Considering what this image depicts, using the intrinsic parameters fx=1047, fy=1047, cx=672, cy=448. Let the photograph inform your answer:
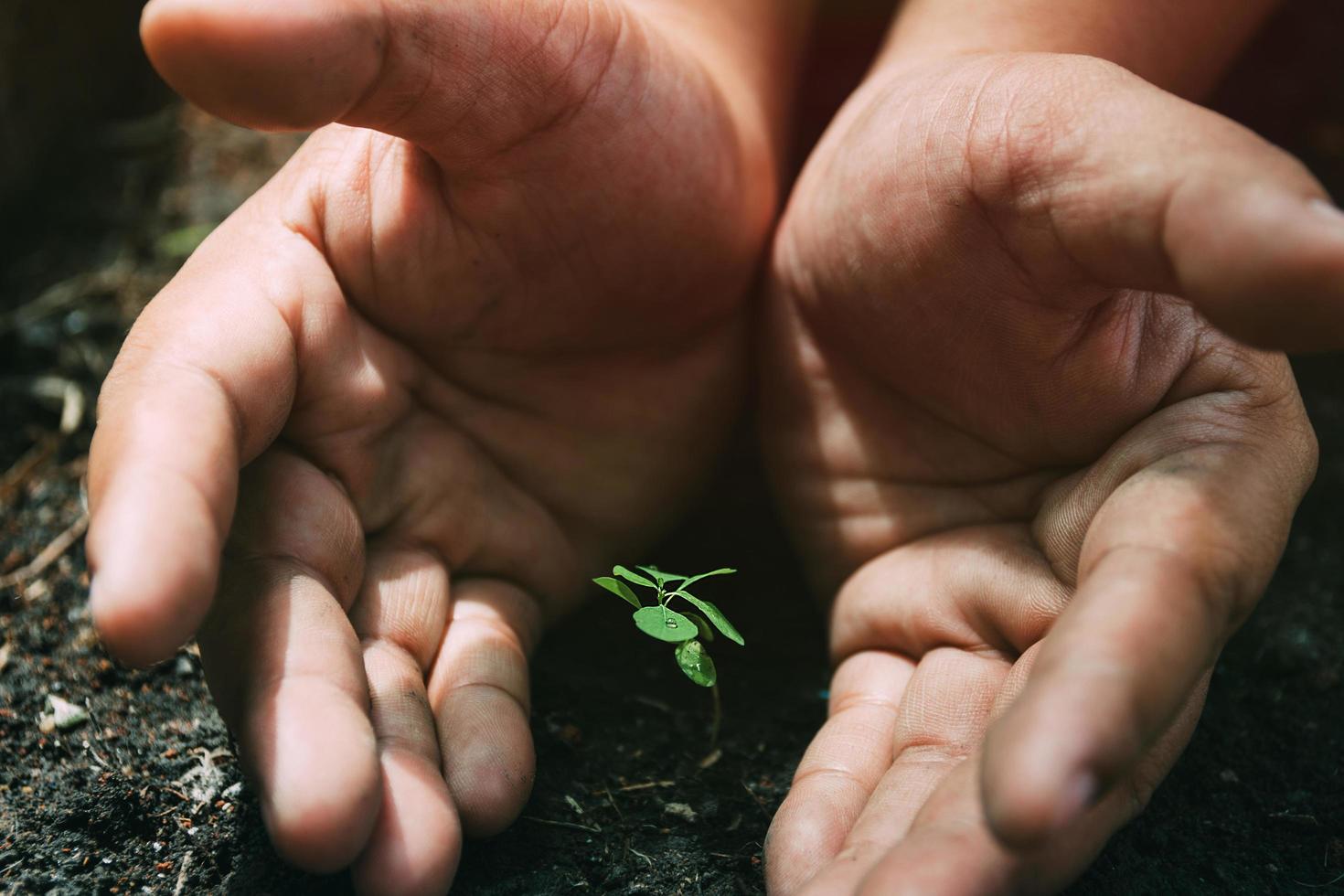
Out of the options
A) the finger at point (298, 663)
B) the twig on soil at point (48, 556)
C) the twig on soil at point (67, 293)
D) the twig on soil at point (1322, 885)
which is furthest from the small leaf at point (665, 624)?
the twig on soil at point (67, 293)

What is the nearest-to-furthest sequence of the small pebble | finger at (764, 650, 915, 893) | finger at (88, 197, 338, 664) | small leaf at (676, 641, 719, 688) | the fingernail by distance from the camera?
the fingernail → finger at (88, 197, 338, 664) → finger at (764, 650, 915, 893) → small leaf at (676, 641, 719, 688) → the small pebble

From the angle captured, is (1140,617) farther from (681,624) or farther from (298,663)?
(298,663)

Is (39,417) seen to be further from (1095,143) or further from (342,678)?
(1095,143)

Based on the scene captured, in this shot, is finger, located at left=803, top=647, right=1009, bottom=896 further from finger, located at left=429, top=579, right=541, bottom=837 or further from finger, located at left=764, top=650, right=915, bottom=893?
finger, located at left=429, top=579, right=541, bottom=837

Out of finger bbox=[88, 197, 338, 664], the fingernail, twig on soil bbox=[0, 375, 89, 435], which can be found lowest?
twig on soil bbox=[0, 375, 89, 435]

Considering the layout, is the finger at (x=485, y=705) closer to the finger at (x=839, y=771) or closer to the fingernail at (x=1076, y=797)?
the finger at (x=839, y=771)

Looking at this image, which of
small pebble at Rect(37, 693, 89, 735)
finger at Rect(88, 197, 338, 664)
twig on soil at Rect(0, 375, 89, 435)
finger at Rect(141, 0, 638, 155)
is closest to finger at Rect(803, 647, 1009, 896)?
finger at Rect(88, 197, 338, 664)

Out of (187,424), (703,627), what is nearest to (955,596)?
(703,627)
